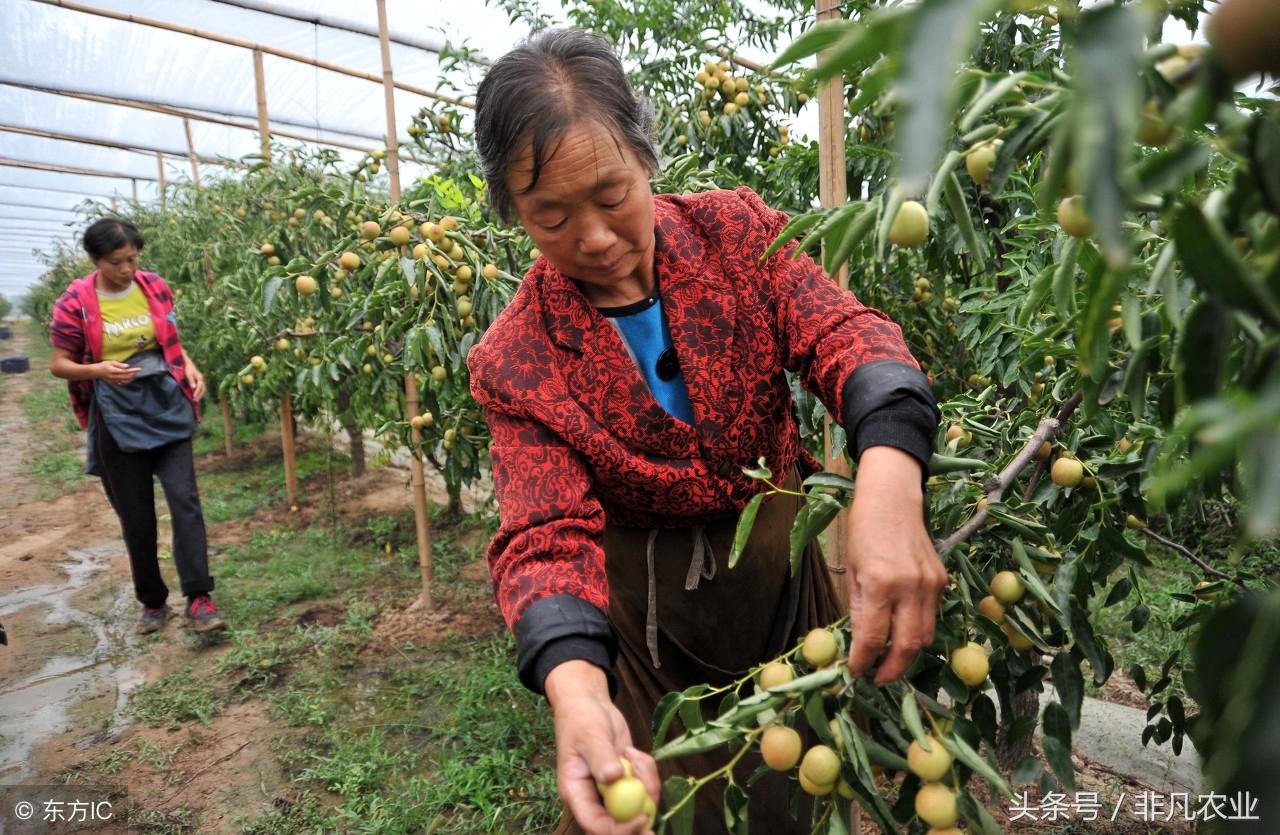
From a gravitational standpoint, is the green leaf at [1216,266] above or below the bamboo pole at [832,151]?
below

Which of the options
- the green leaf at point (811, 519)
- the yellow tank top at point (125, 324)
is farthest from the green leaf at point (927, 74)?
the yellow tank top at point (125, 324)

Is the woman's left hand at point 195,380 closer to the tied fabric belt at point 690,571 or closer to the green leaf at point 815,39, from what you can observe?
the tied fabric belt at point 690,571

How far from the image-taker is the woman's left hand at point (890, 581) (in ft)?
2.63

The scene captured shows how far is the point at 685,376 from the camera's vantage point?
128 centimetres

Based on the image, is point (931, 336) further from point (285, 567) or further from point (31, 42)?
point (31, 42)

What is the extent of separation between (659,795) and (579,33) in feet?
3.30

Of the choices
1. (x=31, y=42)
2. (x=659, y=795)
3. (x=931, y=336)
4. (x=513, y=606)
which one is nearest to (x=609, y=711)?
(x=659, y=795)

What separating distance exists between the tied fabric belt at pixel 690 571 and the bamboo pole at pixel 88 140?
9785 millimetres

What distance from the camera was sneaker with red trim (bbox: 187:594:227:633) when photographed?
348 cm

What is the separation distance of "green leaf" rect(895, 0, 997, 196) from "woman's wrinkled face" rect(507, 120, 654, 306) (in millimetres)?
858

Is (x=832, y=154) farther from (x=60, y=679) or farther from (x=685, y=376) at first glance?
(x=60, y=679)

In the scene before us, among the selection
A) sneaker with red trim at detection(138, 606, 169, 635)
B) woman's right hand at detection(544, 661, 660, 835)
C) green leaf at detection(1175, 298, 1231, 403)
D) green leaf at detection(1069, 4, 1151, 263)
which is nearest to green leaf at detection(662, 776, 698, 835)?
woman's right hand at detection(544, 661, 660, 835)

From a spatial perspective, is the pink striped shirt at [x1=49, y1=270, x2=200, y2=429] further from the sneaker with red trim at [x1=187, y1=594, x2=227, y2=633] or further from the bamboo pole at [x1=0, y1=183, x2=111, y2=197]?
the bamboo pole at [x1=0, y1=183, x2=111, y2=197]

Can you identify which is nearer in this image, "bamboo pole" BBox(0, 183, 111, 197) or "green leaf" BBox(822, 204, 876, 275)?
"green leaf" BBox(822, 204, 876, 275)
